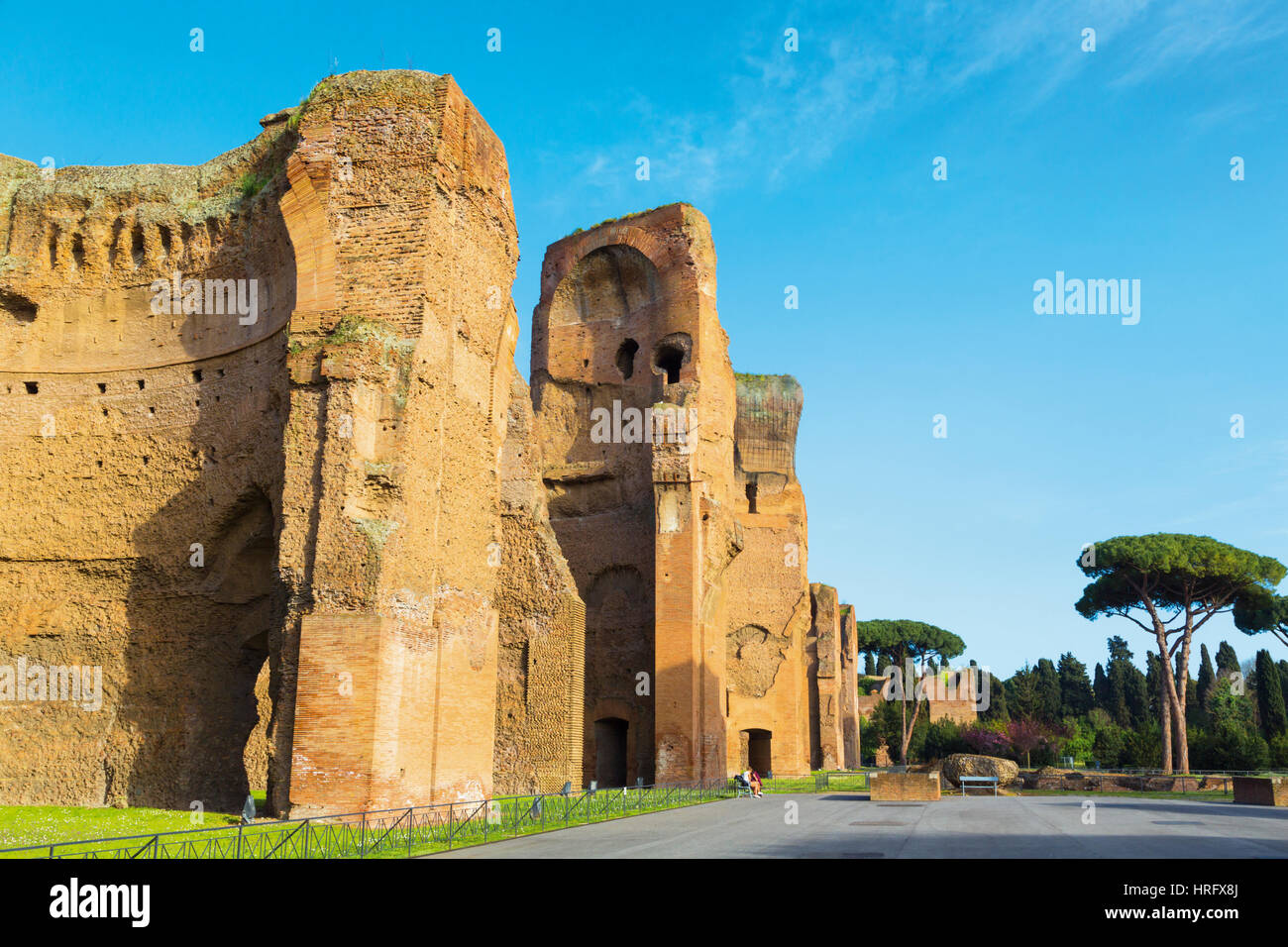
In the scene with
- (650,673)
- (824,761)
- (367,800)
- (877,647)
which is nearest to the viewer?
(367,800)

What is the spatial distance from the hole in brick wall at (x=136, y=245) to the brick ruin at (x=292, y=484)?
33 mm

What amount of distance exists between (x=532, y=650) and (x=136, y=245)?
32.0 feet

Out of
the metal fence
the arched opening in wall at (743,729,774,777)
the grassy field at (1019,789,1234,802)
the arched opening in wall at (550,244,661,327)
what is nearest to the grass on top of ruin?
the metal fence

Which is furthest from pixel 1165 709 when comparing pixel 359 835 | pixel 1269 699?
pixel 359 835

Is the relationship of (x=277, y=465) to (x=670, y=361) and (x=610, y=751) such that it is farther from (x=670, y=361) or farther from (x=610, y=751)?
(x=670, y=361)

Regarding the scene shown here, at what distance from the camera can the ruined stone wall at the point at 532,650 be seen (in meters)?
18.1

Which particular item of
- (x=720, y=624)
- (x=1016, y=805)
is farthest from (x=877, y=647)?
(x=1016, y=805)

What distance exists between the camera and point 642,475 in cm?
2428

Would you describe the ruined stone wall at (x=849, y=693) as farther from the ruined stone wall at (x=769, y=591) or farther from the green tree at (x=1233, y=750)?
the green tree at (x=1233, y=750)

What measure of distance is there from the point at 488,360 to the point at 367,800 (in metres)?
6.69

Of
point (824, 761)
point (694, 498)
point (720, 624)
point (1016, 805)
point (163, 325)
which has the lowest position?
point (824, 761)

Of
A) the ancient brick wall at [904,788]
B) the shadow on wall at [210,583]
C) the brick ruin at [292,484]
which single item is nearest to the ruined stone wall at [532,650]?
the brick ruin at [292,484]
